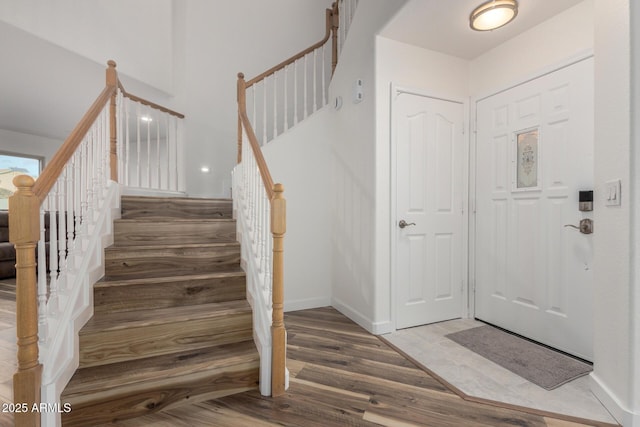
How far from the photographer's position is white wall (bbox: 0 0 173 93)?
2.61 m

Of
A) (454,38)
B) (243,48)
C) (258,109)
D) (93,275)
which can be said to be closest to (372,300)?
(93,275)

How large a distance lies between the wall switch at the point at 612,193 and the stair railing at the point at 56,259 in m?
2.54

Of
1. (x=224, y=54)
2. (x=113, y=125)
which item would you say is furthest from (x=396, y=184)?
(x=224, y=54)

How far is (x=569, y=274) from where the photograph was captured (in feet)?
6.52

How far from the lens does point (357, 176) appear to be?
2621 millimetres

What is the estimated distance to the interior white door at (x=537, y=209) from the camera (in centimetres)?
193

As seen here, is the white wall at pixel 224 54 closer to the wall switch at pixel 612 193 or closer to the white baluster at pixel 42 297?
the white baluster at pixel 42 297

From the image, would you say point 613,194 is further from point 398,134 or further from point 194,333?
point 194,333

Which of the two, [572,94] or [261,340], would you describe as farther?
[572,94]

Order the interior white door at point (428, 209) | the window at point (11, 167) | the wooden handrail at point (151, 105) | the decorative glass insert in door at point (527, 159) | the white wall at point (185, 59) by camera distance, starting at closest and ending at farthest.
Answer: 1. the decorative glass insert in door at point (527, 159)
2. the interior white door at point (428, 209)
3. the wooden handrail at point (151, 105)
4. the white wall at point (185, 59)
5. the window at point (11, 167)

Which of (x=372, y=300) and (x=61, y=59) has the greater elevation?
(x=61, y=59)

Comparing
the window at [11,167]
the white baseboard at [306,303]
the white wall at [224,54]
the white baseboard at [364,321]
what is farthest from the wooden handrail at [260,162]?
the window at [11,167]

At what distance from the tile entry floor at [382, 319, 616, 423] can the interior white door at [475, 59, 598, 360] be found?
0.51 metres

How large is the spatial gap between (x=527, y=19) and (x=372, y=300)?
7.84ft
